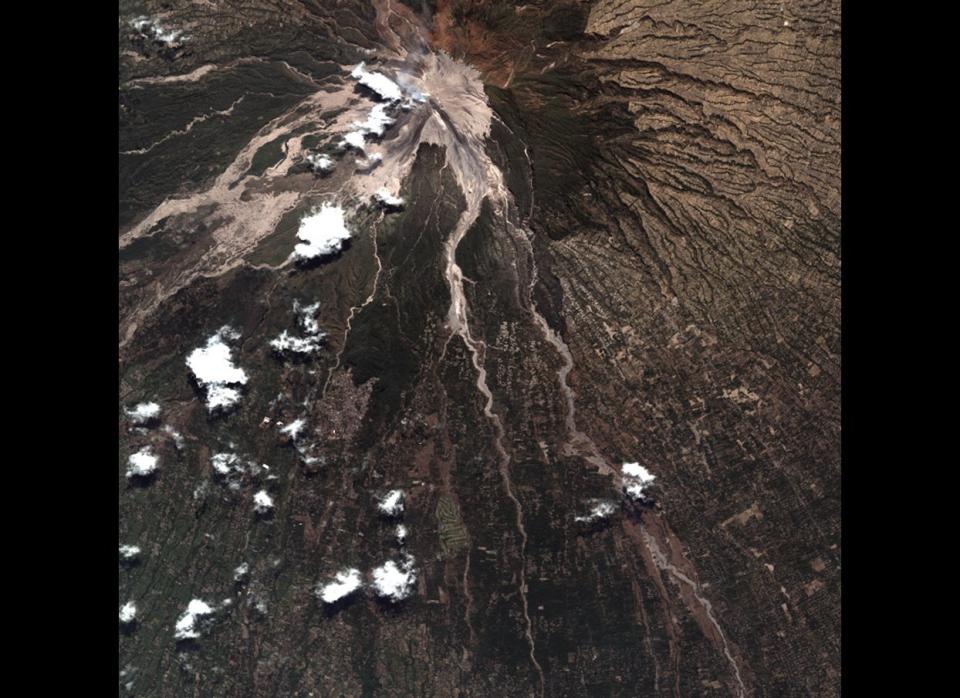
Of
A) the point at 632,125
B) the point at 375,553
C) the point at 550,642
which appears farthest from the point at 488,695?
the point at 632,125

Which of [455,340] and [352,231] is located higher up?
[352,231]

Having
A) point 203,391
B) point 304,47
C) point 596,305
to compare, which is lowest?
point 203,391

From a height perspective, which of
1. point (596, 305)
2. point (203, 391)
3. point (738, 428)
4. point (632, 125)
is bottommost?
point (738, 428)

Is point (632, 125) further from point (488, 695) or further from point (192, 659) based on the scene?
point (192, 659)

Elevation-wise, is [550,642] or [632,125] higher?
[632,125]

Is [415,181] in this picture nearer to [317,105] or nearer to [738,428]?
[317,105]

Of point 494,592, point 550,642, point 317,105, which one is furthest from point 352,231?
point 550,642
